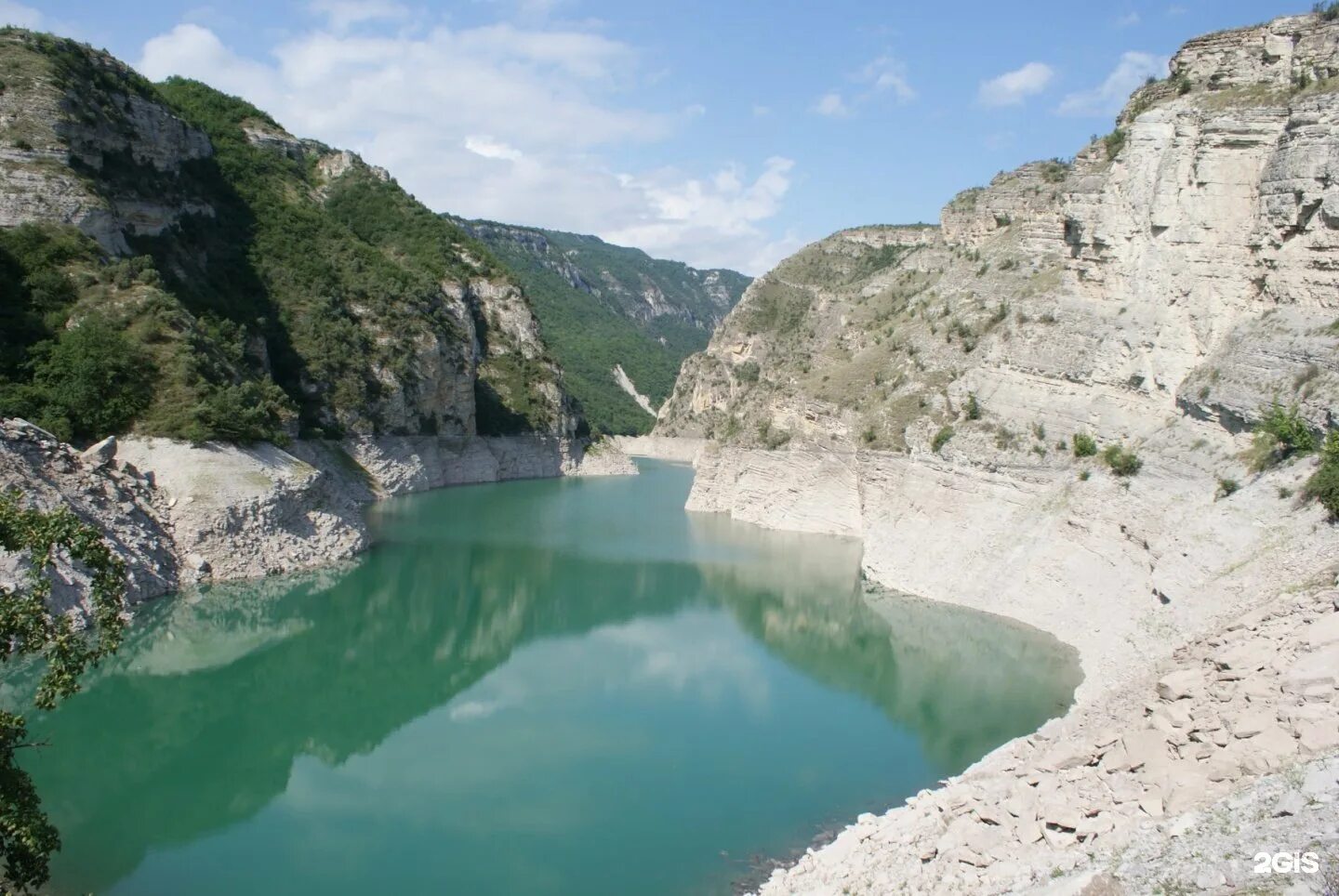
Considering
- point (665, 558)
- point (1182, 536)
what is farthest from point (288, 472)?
point (1182, 536)

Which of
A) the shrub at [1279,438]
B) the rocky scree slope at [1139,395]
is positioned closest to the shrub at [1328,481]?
the rocky scree slope at [1139,395]


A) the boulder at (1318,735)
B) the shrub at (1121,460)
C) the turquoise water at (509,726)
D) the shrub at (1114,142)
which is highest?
the shrub at (1114,142)

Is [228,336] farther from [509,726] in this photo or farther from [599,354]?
[599,354]

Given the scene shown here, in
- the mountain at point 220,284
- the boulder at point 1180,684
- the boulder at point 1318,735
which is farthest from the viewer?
the mountain at point 220,284

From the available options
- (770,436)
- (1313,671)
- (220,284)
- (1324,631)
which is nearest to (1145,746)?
(1313,671)

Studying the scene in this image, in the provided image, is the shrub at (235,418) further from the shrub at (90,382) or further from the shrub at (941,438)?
the shrub at (941,438)

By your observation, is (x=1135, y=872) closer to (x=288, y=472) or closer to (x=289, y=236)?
(x=288, y=472)
